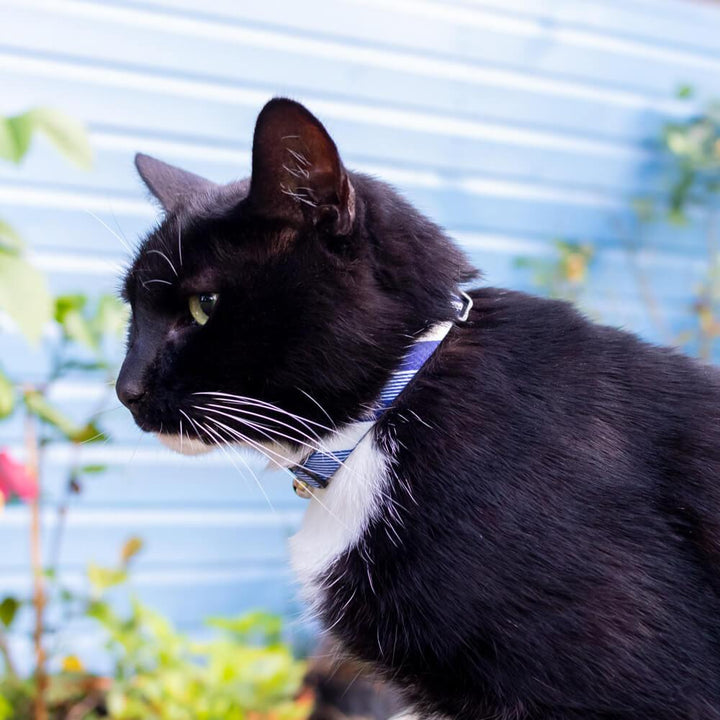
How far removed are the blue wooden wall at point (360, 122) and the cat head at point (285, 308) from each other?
973 mm

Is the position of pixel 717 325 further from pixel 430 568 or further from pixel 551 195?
pixel 430 568

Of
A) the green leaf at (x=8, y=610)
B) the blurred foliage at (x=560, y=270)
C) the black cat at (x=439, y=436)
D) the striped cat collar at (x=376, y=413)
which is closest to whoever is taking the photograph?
the black cat at (x=439, y=436)

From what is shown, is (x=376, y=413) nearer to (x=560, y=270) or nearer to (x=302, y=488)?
(x=302, y=488)

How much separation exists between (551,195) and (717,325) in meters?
0.72

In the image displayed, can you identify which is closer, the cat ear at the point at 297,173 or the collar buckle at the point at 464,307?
the cat ear at the point at 297,173

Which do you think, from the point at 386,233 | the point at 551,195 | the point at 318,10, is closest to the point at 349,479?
the point at 386,233

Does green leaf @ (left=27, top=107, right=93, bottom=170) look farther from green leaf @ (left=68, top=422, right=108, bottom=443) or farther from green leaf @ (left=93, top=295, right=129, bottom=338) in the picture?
green leaf @ (left=68, top=422, right=108, bottom=443)

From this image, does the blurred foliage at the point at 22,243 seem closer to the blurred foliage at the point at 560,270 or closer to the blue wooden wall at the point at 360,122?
the blue wooden wall at the point at 360,122

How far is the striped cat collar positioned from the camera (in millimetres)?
958

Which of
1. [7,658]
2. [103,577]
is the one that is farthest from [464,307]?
[7,658]

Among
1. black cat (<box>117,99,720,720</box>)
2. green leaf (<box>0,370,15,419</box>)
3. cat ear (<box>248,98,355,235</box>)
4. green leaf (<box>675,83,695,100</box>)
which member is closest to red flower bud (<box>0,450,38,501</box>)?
green leaf (<box>0,370,15,419</box>)

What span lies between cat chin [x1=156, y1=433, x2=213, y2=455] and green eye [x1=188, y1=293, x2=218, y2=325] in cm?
14

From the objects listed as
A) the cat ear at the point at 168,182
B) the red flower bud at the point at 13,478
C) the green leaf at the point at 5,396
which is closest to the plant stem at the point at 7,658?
the red flower bud at the point at 13,478

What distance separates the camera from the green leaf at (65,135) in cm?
111
